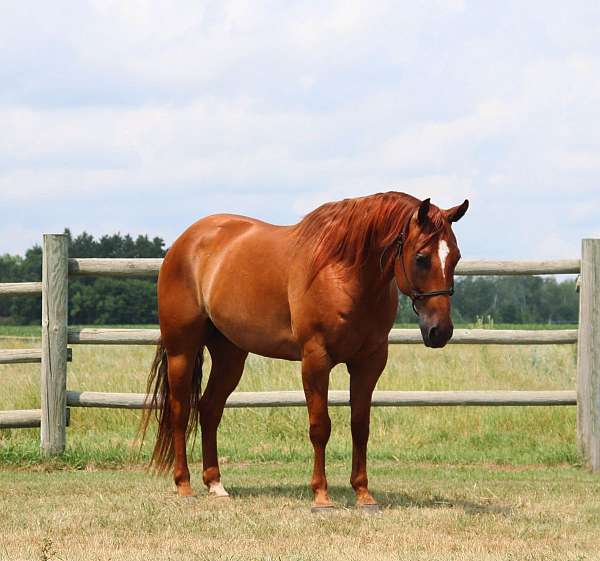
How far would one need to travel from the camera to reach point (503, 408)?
9.29m

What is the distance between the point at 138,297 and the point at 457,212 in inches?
1353

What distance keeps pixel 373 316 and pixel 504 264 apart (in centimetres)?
299

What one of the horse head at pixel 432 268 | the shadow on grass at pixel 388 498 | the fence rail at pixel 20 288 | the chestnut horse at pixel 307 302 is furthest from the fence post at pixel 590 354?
the fence rail at pixel 20 288

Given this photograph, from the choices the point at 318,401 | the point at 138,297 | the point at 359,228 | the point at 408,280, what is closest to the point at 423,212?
the point at 408,280

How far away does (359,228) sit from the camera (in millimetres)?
5641

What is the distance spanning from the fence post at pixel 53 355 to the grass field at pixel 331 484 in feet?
0.67

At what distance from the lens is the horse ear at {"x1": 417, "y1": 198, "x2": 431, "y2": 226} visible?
202 inches

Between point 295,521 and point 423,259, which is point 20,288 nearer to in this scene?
point 295,521

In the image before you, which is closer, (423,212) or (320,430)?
(423,212)

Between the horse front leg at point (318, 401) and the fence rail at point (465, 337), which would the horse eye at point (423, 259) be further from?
the fence rail at point (465, 337)

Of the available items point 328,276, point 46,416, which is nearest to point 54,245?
point 46,416

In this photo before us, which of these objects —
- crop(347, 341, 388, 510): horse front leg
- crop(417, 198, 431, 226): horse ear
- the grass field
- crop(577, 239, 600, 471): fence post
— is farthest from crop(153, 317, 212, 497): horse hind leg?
crop(577, 239, 600, 471): fence post

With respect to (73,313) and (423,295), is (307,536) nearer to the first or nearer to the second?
(423,295)

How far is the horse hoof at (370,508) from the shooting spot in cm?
564
